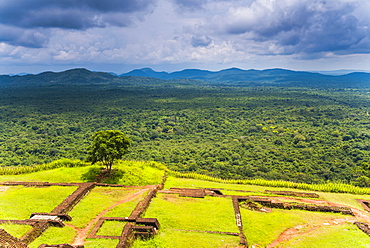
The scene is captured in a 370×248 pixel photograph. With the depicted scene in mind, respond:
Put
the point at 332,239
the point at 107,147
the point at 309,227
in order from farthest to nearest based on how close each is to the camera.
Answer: the point at 107,147, the point at 309,227, the point at 332,239

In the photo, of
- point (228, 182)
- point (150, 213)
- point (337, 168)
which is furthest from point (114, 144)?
point (337, 168)

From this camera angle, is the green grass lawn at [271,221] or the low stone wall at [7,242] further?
the green grass lawn at [271,221]

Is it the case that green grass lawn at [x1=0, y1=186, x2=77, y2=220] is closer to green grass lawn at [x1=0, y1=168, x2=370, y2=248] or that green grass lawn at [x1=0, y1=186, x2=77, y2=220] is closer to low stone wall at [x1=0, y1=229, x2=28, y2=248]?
green grass lawn at [x1=0, y1=168, x2=370, y2=248]

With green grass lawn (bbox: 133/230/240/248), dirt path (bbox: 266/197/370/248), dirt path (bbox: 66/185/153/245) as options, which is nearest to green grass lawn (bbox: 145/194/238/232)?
green grass lawn (bbox: 133/230/240/248)

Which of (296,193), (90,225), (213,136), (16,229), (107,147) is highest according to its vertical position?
(107,147)

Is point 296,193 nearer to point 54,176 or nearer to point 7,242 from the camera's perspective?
point 7,242

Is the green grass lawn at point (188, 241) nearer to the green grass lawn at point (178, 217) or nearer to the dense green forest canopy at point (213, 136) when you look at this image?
the green grass lawn at point (178, 217)

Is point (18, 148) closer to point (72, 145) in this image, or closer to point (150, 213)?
point (72, 145)

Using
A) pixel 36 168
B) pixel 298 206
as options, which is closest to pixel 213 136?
pixel 36 168

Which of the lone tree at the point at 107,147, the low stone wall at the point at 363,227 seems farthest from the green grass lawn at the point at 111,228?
the low stone wall at the point at 363,227
